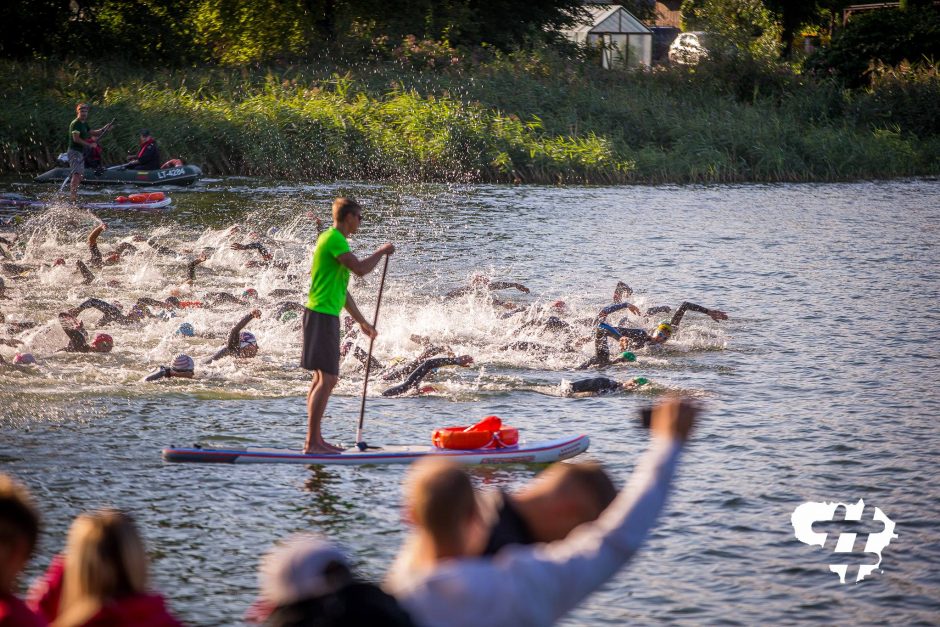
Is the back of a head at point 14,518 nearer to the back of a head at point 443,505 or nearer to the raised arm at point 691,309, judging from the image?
the back of a head at point 443,505

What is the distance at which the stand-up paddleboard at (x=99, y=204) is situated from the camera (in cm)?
2625

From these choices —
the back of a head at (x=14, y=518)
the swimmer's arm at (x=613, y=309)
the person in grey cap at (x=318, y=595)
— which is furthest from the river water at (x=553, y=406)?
the person in grey cap at (x=318, y=595)

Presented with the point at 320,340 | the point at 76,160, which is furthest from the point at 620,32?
the point at 320,340

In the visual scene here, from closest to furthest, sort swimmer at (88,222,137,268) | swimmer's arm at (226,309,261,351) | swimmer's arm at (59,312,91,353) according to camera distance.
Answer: swimmer's arm at (226,309,261,351) → swimmer's arm at (59,312,91,353) → swimmer at (88,222,137,268)

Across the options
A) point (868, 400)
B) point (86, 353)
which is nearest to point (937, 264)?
point (868, 400)

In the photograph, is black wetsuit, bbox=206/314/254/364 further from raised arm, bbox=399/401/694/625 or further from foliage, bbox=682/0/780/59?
foliage, bbox=682/0/780/59

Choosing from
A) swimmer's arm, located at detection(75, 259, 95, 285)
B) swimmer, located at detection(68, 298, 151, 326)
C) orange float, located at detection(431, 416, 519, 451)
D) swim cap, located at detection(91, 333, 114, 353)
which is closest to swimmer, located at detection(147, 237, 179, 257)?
swimmer's arm, located at detection(75, 259, 95, 285)

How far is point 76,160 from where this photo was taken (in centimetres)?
2770

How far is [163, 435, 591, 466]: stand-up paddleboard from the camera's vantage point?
Result: 9.09 meters

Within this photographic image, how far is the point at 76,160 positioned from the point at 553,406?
1981 centimetres

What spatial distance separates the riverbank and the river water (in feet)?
31.6

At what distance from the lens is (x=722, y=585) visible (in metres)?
6.98

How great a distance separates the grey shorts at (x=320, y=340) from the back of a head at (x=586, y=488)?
5.06 meters

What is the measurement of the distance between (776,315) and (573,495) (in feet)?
42.3
